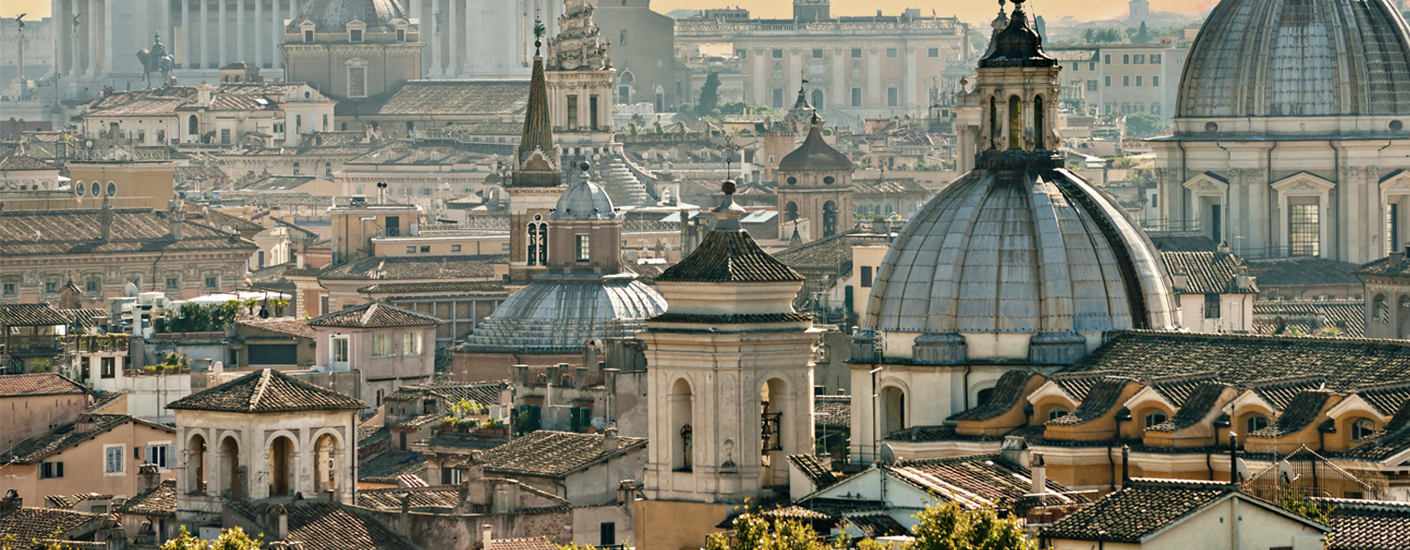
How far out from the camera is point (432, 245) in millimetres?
119250

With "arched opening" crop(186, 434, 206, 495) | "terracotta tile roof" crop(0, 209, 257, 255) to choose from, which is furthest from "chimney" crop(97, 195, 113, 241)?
"arched opening" crop(186, 434, 206, 495)

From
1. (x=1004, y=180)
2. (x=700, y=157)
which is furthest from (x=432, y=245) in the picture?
(x=1004, y=180)

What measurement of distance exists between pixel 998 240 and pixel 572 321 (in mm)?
35591

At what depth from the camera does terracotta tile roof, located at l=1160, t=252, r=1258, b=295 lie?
268ft

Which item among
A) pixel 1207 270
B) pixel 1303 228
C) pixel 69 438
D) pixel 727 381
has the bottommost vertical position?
pixel 69 438

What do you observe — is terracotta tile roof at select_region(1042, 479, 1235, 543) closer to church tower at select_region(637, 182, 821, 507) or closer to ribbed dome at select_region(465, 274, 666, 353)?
church tower at select_region(637, 182, 821, 507)

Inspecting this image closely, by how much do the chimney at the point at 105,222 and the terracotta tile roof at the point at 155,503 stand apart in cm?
Answer: 6423

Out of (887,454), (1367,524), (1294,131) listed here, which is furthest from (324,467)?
(1294,131)

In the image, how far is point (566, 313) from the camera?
89812 millimetres

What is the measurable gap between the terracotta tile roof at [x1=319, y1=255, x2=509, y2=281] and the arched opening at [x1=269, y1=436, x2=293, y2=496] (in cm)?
5104

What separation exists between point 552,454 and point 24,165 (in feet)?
313

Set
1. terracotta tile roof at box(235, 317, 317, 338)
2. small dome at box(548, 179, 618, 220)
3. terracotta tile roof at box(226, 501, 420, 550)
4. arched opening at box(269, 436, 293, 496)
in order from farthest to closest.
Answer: terracotta tile roof at box(235, 317, 317, 338)
small dome at box(548, 179, 618, 220)
arched opening at box(269, 436, 293, 496)
terracotta tile roof at box(226, 501, 420, 550)

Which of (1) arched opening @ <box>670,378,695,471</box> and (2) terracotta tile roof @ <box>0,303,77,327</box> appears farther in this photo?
(2) terracotta tile roof @ <box>0,303,77,327</box>

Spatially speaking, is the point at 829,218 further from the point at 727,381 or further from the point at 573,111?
the point at 727,381
